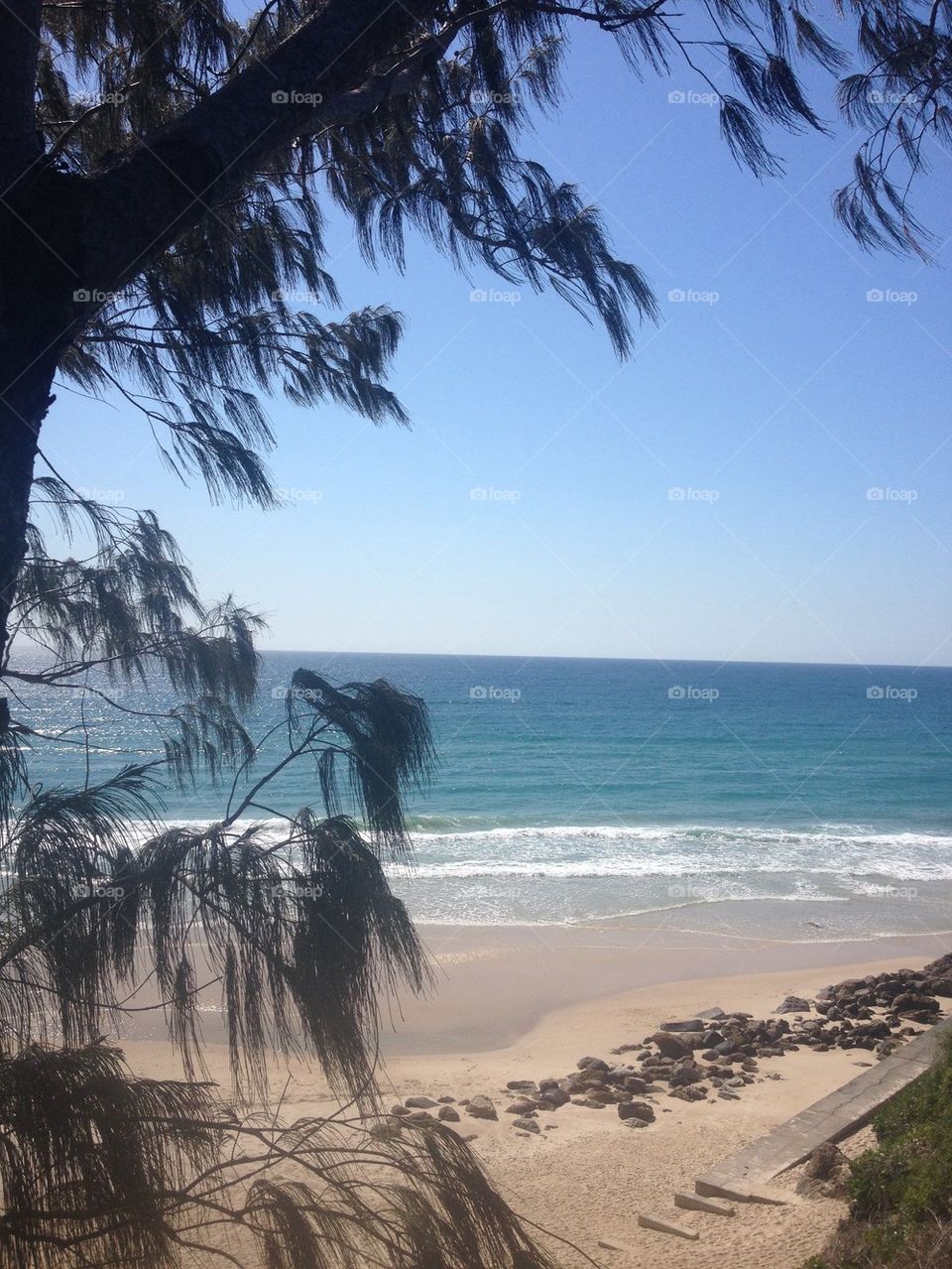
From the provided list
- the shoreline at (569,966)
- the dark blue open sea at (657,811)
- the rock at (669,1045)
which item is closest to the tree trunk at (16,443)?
the dark blue open sea at (657,811)

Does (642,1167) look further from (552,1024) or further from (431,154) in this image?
(431,154)

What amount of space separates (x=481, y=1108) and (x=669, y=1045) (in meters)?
1.87

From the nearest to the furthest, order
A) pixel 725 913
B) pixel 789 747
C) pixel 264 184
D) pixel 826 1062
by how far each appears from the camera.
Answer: pixel 264 184, pixel 826 1062, pixel 725 913, pixel 789 747

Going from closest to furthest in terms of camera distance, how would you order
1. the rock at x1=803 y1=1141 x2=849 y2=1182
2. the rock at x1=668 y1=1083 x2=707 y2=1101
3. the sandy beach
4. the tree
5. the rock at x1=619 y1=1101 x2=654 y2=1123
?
the tree → the sandy beach → the rock at x1=803 y1=1141 x2=849 y2=1182 → the rock at x1=619 y1=1101 x2=654 y2=1123 → the rock at x1=668 y1=1083 x2=707 y2=1101

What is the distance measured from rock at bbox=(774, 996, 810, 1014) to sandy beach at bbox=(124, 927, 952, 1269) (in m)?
0.15

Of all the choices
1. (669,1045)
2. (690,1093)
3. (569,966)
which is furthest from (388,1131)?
(569,966)

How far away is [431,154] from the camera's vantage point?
2889 mm

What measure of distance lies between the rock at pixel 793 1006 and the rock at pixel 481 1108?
10.6ft

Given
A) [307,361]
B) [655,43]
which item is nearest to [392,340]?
[307,361]

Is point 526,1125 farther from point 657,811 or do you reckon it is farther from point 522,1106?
point 657,811

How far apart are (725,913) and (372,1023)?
11.1 m

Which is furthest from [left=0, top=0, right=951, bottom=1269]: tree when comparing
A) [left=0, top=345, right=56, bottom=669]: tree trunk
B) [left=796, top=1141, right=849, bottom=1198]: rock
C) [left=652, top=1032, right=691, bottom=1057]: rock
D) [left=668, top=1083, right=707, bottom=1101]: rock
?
[left=652, top=1032, right=691, bottom=1057]: rock

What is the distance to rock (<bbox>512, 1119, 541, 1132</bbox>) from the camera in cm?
557

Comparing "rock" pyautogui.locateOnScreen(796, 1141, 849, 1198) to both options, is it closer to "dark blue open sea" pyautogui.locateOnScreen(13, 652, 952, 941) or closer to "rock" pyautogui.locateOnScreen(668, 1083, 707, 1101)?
"dark blue open sea" pyautogui.locateOnScreen(13, 652, 952, 941)
